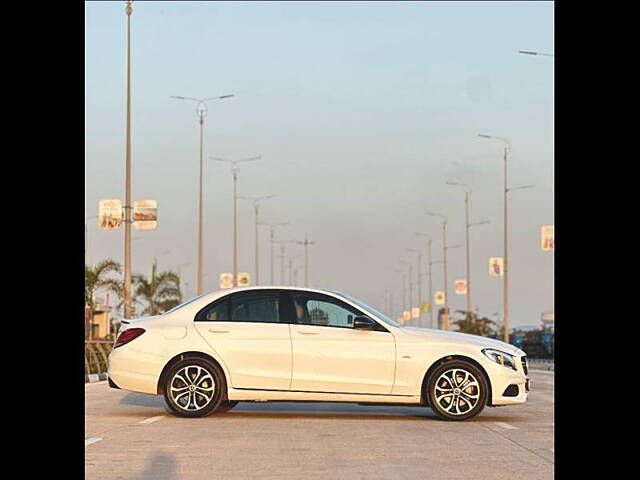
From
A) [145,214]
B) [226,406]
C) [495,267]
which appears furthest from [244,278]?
[226,406]

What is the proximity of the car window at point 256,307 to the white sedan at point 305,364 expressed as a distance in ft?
0.08

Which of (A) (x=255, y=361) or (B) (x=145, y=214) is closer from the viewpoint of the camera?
(A) (x=255, y=361)

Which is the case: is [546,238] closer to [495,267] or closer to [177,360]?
[495,267]

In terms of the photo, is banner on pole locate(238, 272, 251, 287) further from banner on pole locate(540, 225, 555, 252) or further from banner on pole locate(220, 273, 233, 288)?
banner on pole locate(540, 225, 555, 252)

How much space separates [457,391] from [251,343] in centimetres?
260

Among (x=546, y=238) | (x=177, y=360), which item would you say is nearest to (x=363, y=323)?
(x=177, y=360)

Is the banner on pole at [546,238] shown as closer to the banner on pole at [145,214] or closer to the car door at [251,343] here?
the banner on pole at [145,214]

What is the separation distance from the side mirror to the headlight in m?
1.43

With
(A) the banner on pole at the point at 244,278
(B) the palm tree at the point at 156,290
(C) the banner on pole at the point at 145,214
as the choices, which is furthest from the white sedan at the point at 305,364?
(A) the banner on pole at the point at 244,278

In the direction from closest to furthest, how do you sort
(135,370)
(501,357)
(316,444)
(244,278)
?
(316,444), (135,370), (501,357), (244,278)

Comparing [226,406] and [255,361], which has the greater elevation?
[255,361]

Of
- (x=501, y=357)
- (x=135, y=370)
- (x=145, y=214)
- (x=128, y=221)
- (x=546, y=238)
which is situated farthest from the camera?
(x=546, y=238)

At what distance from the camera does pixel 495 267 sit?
70250 mm

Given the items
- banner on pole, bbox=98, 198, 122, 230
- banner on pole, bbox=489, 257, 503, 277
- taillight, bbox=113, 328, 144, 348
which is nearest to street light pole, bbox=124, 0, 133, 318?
banner on pole, bbox=98, 198, 122, 230
